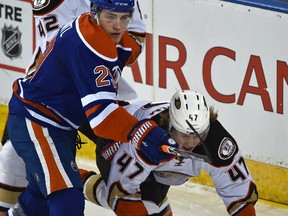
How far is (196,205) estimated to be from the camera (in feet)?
21.2

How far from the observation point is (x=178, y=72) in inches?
262

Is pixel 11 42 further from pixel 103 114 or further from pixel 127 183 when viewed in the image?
pixel 103 114

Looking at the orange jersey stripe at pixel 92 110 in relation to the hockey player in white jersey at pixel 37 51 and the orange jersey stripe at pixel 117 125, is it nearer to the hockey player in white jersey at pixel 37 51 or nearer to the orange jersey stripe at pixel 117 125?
the orange jersey stripe at pixel 117 125

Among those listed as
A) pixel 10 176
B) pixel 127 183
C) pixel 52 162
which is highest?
pixel 52 162

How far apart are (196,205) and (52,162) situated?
1.57 m

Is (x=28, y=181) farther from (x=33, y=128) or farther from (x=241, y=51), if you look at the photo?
(x=241, y=51)

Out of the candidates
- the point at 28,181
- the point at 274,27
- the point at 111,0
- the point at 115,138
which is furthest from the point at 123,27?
the point at 274,27

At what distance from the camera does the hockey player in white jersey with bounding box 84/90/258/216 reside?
5.07m

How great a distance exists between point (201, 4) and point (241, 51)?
336 millimetres

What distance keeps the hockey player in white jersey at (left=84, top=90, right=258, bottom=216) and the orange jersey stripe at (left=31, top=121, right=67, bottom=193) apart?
347mm

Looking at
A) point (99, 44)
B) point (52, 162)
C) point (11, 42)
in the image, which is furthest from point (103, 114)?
point (11, 42)

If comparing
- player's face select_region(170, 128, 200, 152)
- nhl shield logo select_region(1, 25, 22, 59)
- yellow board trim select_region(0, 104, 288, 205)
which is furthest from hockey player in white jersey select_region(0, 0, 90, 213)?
yellow board trim select_region(0, 104, 288, 205)

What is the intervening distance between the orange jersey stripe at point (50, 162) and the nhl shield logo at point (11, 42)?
200 cm

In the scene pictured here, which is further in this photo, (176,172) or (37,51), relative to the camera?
(37,51)
